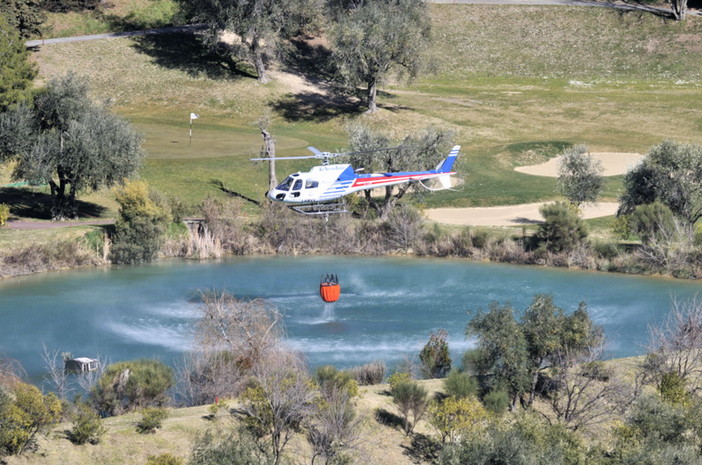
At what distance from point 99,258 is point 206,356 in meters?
32.5

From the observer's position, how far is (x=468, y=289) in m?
68.2

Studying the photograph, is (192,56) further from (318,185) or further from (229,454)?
(229,454)

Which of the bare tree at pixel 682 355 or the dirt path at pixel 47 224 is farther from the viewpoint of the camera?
the dirt path at pixel 47 224

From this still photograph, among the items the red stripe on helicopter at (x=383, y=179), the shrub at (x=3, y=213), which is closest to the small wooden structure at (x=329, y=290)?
the red stripe on helicopter at (x=383, y=179)

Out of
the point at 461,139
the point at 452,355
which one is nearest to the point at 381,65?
the point at 461,139

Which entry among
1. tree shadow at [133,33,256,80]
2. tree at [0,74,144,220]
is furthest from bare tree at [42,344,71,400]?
tree shadow at [133,33,256,80]

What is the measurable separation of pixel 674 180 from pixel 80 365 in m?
49.1

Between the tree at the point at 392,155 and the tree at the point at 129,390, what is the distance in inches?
1638

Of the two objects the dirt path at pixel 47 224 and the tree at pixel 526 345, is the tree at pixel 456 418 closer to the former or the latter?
the tree at pixel 526 345

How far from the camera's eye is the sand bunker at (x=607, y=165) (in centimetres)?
9925

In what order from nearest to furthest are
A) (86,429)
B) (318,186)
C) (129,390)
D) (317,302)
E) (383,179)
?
(86,429) < (129,390) < (318,186) < (383,179) < (317,302)

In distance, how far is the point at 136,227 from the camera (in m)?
74.4

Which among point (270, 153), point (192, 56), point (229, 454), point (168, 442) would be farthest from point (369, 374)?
point (192, 56)

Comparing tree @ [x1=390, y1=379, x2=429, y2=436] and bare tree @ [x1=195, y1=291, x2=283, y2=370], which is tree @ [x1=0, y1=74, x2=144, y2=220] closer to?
bare tree @ [x1=195, y1=291, x2=283, y2=370]
